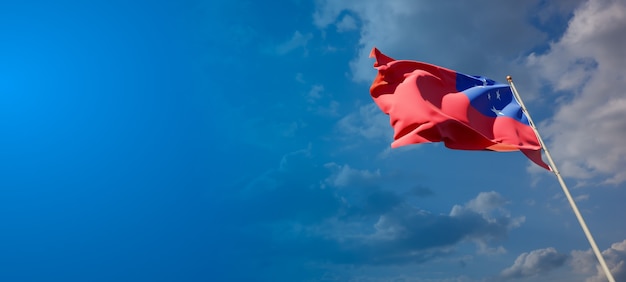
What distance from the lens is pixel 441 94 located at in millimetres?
20641

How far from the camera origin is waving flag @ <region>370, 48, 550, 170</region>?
1897 centimetres

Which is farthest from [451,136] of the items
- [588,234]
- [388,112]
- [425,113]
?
[588,234]

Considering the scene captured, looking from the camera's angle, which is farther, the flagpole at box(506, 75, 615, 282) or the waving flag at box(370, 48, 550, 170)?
the waving flag at box(370, 48, 550, 170)

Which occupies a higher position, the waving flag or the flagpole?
the waving flag

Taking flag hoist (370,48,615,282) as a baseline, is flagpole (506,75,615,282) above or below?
below

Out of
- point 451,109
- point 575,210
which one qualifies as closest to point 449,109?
point 451,109

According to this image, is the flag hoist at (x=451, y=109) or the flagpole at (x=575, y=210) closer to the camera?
the flagpole at (x=575, y=210)

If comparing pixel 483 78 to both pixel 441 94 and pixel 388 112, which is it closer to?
pixel 441 94

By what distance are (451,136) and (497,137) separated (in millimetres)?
1864

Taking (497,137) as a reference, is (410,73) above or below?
above

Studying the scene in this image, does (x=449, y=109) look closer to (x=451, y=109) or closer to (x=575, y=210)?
(x=451, y=109)

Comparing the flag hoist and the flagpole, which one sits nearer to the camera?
the flagpole

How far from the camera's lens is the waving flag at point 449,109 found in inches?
747

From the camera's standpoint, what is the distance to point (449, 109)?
65.9 feet
